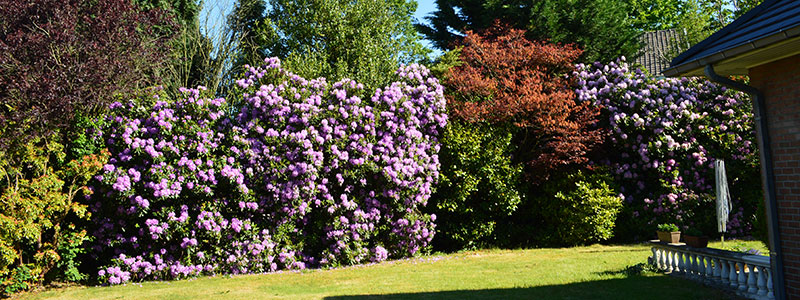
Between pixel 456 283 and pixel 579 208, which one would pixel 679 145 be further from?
pixel 456 283

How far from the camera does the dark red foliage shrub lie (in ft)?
29.2

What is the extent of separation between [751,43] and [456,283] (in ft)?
17.1

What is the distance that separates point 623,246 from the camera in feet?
41.6

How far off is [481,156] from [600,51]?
24.5 feet

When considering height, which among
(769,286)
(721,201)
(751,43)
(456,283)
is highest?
(751,43)

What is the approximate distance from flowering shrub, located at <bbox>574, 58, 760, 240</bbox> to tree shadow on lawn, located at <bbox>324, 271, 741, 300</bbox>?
19.6 feet

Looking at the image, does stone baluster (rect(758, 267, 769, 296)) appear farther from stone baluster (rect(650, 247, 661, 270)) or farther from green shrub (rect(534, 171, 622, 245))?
green shrub (rect(534, 171, 622, 245))

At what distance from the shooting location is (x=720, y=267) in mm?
7168

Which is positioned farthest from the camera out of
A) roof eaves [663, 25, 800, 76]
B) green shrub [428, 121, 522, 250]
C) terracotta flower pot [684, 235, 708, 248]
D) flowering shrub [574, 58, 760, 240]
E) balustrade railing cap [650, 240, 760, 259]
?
flowering shrub [574, 58, 760, 240]

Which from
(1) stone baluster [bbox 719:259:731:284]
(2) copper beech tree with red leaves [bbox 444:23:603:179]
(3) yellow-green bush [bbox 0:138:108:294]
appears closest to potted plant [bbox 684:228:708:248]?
(1) stone baluster [bbox 719:259:731:284]

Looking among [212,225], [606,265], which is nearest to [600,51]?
[606,265]

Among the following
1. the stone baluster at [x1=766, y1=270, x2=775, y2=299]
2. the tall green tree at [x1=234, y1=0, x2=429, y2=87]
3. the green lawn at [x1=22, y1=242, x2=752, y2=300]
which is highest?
the tall green tree at [x1=234, y1=0, x2=429, y2=87]

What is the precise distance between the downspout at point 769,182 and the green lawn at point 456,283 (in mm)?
1301

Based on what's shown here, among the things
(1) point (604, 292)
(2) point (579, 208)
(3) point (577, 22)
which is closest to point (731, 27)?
(1) point (604, 292)
